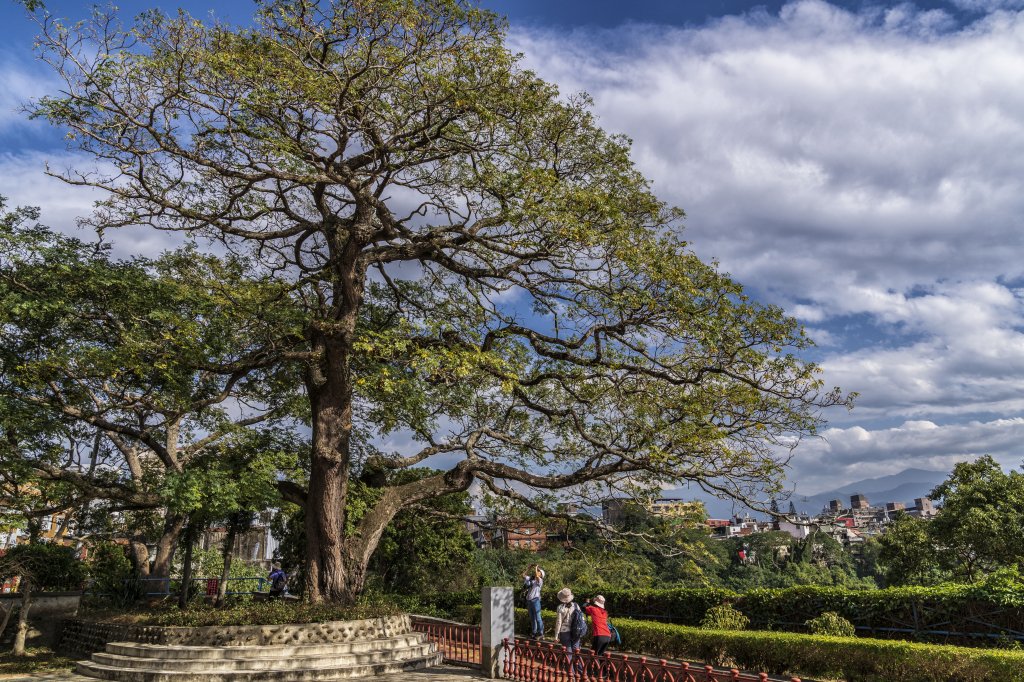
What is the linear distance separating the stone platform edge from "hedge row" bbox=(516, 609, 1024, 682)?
6.13m

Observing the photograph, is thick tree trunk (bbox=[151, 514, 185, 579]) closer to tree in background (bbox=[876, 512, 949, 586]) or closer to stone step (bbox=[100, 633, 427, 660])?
stone step (bbox=[100, 633, 427, 660])

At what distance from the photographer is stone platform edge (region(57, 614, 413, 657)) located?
11609mm

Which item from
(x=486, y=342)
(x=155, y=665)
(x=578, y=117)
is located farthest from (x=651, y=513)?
(x=155, y=665)

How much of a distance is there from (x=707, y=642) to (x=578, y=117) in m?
11.7

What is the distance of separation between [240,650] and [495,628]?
4.31m

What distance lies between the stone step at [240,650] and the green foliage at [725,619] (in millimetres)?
8808

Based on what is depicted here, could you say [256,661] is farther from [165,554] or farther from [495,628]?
[165,554]

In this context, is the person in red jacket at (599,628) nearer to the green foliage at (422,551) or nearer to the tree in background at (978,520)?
the green foliage at (422,551)

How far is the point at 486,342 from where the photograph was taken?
14523 mm

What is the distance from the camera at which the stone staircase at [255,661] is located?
36.1ft

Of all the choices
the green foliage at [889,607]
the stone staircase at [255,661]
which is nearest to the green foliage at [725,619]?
the green foliage at [889,607]

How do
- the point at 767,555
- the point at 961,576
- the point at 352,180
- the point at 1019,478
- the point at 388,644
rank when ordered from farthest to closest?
the point at 767,555, the point at 961,576, the point at 1019,478, the point at 352,180, the point at 388,644

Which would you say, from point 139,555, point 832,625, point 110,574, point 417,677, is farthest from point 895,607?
point 139,555

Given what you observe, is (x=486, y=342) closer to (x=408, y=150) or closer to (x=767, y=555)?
(x=408, y=150)
